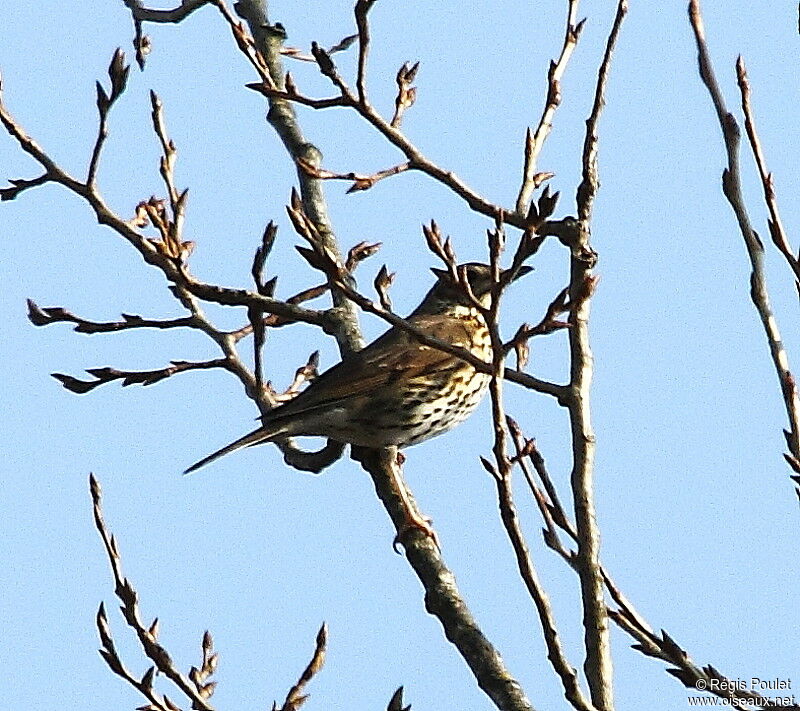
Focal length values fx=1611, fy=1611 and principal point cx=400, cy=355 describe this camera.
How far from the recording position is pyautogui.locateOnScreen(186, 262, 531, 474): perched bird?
690 centimetres

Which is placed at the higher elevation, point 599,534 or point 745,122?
point 745,122

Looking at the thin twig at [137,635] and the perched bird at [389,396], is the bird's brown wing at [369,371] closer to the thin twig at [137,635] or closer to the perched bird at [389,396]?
the perched bird at [389,396]

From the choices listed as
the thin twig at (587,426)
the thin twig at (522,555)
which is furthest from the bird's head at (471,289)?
the thin twig at (522,555)

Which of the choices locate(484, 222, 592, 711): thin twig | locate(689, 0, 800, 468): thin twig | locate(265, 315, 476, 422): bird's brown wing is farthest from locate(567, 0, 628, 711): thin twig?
locate(265, 315, 476, 422): bird's brown wing

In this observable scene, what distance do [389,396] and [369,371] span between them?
0.19 metres

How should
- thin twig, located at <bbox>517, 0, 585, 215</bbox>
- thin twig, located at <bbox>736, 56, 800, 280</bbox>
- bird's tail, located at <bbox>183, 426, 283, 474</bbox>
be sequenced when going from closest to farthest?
thin twig, located at <bbox>736, 56, 800, 280</bbox>
thin twig, located at <bbox>517, 0, 585, 215</bbox>
bird's tail, located at <bbox>183, 426, 283, 474</bbox>

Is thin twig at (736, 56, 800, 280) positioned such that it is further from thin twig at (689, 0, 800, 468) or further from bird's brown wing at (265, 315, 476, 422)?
bird's brown wing at (265, 315, 476, 422)

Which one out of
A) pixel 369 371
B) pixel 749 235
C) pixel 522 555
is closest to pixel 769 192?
pixel 749 235

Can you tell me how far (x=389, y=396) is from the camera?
737 cm

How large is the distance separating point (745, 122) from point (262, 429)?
3.54 m

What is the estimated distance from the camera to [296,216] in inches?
171

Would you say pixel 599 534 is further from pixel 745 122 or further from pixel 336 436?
pixel 336 436

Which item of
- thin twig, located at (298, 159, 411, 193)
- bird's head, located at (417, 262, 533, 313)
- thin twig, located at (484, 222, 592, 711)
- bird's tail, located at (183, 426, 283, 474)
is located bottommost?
thin twig, located at (484, 222, 592, 711)

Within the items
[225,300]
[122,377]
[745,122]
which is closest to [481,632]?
Result: [225,300]
